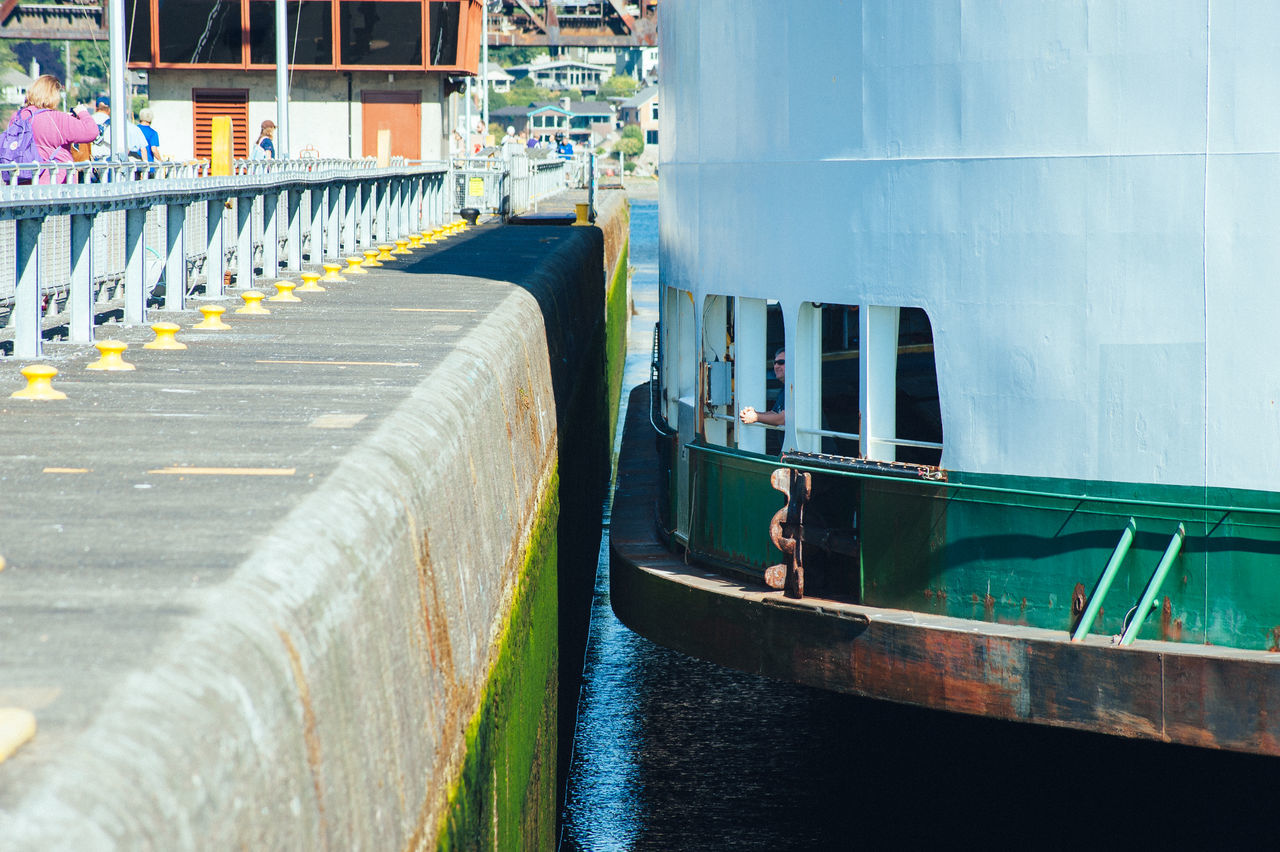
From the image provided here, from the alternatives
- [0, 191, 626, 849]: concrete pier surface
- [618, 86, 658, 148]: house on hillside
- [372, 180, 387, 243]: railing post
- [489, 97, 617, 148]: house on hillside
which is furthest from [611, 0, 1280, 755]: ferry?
[618, 86, 658, 148]: house on hillside

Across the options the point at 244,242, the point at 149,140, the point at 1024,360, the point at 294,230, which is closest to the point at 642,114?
the point at 149,140

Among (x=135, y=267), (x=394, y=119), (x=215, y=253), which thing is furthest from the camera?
(x=394, y=119)

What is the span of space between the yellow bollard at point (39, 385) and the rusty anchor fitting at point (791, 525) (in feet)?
12.1

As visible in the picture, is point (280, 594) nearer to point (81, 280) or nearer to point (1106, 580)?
point (1106, 580)

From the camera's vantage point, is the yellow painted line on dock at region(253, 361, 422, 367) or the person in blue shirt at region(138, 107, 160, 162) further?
the person in blue shirt at region(138, 107, 160, 162)

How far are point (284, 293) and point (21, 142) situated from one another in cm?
242

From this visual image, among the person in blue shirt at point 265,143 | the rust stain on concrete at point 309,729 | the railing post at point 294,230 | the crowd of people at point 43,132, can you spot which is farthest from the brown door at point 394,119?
the rust stain on concrete at point 309,729

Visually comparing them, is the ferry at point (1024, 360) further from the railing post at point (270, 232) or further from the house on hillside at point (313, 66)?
the house on hillside at point (313, 66)

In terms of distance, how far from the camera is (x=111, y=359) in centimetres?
848

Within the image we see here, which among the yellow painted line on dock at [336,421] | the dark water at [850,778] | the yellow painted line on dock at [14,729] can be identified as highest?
the yellow painted line on dock at [336,421]

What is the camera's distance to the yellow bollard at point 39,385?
729 centimetres

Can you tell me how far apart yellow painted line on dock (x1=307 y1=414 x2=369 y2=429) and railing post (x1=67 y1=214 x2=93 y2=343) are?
9.66 ft

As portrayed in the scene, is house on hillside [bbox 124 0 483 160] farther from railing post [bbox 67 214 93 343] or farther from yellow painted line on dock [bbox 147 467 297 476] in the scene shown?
yellow painted line on dock [bbox 147 467 297 476]

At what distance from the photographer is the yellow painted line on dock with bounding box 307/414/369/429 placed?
21.9 feet
